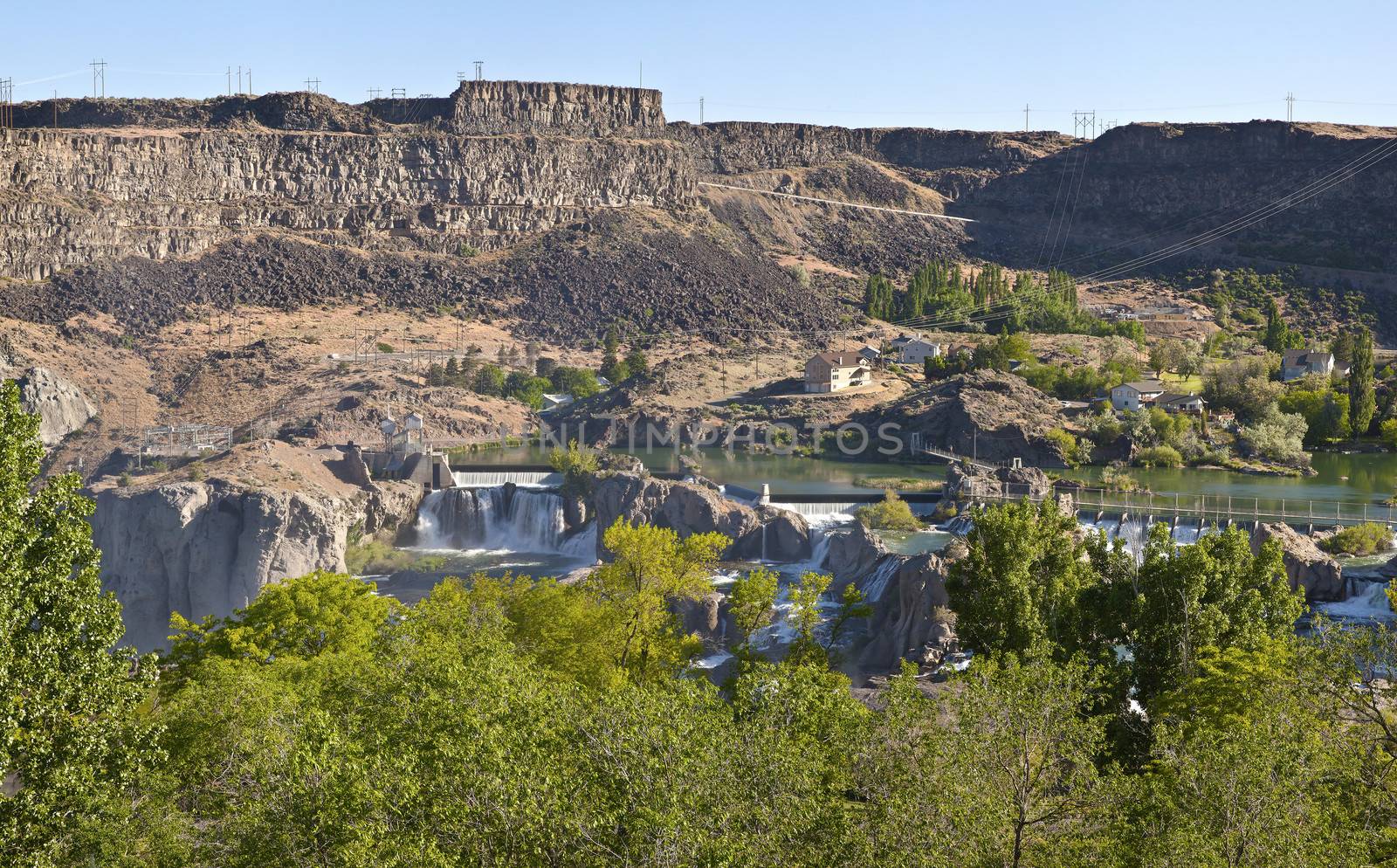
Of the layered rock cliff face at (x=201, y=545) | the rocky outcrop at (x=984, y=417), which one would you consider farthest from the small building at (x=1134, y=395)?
the layered rock cliff face at (x=201, y=545)

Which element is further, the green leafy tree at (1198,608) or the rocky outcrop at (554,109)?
the rocky outcrop at (554,109)

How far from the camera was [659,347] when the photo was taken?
119812 millimetres

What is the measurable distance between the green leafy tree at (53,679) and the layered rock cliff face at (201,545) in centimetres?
3668

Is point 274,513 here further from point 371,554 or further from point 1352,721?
point 1352,721

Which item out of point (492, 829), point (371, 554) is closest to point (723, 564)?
point (371, 554)

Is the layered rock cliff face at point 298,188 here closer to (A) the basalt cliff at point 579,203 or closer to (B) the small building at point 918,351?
(A) the basalt cliff at point 579,203

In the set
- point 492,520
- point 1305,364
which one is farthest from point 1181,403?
point 492,520

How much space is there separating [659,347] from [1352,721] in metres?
98.3

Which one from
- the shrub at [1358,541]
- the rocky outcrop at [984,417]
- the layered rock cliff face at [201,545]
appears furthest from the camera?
the rocky outcrop at [984,417]

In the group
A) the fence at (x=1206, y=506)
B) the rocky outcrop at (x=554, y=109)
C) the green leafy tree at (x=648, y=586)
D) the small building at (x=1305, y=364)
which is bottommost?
the fence at (x=1206, y=506)

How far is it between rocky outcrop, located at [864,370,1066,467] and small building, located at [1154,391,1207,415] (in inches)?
253

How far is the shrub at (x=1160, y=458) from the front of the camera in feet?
270

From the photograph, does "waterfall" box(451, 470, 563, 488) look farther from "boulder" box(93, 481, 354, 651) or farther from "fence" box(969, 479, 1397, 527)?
"fence" box(969, 479, 1397, 527)

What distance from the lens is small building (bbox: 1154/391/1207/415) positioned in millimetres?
91812
